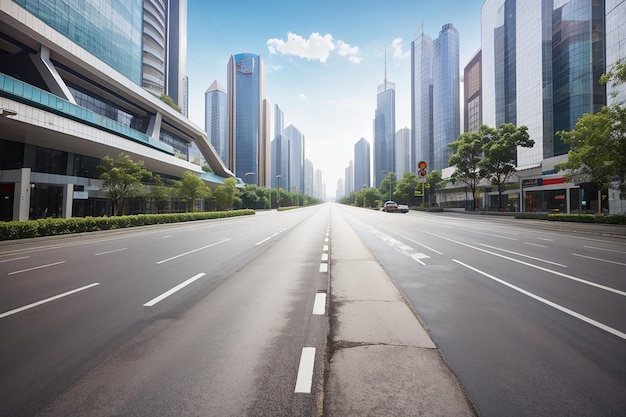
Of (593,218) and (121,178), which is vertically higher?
(121,178)

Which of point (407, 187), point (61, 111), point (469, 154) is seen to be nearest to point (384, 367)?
point (61, 111)

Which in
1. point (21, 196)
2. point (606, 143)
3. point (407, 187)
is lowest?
point (21, 196)

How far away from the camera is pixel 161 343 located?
3.75 m

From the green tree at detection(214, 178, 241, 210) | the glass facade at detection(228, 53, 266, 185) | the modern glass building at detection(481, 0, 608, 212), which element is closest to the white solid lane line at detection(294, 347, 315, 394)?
the modern glass building at detection(481, 0, 608, 212)

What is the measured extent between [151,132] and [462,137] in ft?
181

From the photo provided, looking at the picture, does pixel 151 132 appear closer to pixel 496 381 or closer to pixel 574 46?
pixel 496 381

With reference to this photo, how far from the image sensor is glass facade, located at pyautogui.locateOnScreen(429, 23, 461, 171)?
397 feet

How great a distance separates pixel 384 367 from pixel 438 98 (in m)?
145

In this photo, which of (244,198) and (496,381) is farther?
(244,198)

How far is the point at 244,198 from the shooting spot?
90062 mm

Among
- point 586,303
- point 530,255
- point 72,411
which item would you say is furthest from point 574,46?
point 72,411

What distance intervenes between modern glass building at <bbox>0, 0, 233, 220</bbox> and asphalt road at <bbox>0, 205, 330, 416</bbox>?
20743 mm

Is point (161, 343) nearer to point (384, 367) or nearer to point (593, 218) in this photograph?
point (384, 367)

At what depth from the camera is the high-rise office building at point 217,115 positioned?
190500mm
